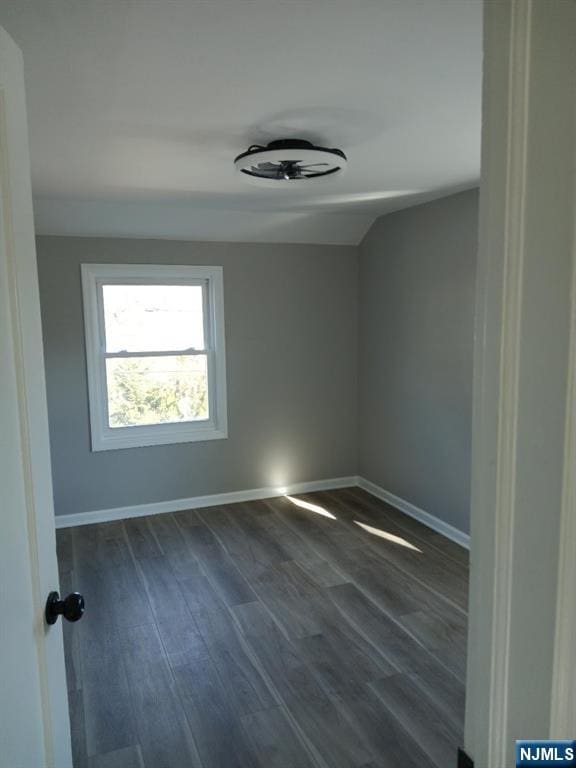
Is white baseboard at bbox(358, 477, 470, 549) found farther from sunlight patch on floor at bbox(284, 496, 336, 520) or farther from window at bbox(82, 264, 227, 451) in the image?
window at bbox(82, 264, 227, 451)

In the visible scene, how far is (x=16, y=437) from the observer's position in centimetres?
105

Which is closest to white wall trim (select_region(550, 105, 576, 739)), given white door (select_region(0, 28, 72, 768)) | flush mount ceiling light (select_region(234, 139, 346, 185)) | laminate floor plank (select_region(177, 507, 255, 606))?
white door (select_region(0, 28, 72, 768))

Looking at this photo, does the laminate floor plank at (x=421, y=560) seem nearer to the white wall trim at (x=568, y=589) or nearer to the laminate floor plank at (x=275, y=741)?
the laminate floor plank at (x=275, y=741)

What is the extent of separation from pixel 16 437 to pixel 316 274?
4106 millimetres

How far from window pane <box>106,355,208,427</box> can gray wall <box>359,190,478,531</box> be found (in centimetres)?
152

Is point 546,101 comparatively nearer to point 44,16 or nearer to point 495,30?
point 495,30

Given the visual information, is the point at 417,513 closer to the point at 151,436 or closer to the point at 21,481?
the point at 151,436

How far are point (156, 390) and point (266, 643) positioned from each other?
2.36 metres

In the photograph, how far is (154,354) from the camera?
14.8ft

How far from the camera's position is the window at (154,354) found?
14.2ft

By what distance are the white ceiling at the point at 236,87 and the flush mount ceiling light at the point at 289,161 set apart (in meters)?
0.06

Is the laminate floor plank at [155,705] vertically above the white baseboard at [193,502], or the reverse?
the white baseboard at [193,502]

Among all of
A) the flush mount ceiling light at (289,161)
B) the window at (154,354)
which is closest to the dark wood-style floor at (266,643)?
the window at (154,354)

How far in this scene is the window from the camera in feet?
14.2
